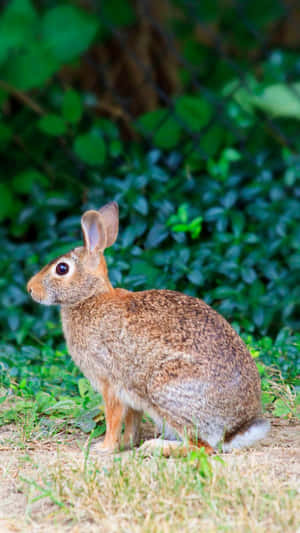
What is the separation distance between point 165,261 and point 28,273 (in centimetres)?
150

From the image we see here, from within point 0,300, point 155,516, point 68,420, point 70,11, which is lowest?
point 155,516

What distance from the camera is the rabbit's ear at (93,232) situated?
178 inches

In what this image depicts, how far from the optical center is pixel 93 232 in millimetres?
4582

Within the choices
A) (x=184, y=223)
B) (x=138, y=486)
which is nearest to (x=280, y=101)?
(x=184, y=223)

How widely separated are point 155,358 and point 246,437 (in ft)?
2.05

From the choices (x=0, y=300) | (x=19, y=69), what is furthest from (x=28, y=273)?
(x=19, y=69)

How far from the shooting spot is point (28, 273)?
6910mm

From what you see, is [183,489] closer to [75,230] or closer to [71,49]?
[75,230]

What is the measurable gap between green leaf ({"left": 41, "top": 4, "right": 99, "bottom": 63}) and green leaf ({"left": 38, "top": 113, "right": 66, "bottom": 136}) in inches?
23.3

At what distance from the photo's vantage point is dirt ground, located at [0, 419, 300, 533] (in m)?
3.28

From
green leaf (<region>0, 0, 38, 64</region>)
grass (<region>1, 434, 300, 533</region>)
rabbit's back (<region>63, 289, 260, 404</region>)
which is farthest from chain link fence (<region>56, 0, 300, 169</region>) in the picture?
grass (<region>1, 434, 300, 533</region>)

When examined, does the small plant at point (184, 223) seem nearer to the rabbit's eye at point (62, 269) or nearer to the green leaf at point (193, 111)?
the green leaf at point (193, 111)

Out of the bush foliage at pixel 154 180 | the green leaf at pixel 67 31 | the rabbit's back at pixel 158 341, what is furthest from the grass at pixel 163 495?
the green leaf at pixel 67 31

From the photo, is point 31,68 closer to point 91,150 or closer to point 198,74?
point 91,150
